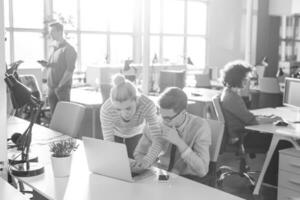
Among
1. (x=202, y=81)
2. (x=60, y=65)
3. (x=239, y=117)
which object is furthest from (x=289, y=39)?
(x=239, y=117)

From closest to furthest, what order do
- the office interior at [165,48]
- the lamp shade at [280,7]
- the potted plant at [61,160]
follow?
the potted plant at [61,160] < the office interior at [165,48] < the lamp shade at [280,7]

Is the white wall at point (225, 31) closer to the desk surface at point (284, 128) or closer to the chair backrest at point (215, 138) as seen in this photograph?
the desk surface at point (284, 128)

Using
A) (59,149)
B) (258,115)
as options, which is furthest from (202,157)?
(258,115)

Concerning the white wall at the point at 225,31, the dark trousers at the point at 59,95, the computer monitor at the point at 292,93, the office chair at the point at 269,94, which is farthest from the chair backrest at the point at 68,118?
the white wall at the point at 225,31

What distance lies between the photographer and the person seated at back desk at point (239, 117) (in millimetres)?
3723

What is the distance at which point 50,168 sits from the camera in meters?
2.23

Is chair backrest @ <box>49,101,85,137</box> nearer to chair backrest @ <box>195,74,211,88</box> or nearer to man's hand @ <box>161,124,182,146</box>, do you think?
man's hand @ <box>161,124,182,146</box>

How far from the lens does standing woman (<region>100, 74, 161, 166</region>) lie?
272cm

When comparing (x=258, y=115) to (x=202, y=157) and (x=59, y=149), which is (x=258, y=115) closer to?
(x=202, y=157)

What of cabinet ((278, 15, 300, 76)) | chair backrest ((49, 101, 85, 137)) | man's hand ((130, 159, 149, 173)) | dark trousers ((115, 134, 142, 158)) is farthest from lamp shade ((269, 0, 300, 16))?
man's hand ((130, 159, 149, 173))

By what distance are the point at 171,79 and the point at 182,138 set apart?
3.02 m

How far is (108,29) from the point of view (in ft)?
28.1

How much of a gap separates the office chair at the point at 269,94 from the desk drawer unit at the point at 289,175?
2.94 meters

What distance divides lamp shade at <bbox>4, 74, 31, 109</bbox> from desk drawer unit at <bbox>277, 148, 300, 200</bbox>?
2007mm
